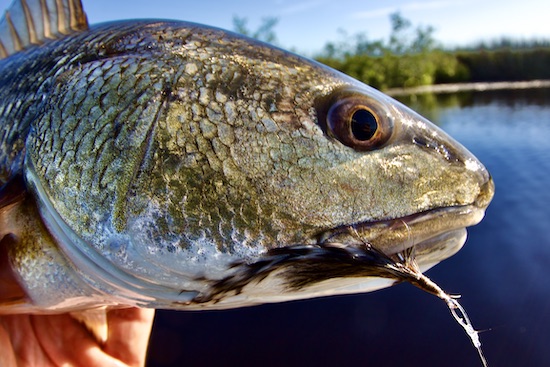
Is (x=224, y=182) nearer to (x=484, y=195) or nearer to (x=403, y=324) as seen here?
(x=484, y=195)

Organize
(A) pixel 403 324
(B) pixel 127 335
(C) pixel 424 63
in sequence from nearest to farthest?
(B) pixel 127 335 < (A) pixel 403 324 < (C) pixel 424 63

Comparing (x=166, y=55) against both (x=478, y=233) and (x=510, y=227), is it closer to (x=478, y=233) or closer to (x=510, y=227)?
(x=478, y=233)

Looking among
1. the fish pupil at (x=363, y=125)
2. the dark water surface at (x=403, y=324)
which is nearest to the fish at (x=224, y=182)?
the fish pupil at (x=363, y=125)

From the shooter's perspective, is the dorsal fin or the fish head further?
the dorsal fin

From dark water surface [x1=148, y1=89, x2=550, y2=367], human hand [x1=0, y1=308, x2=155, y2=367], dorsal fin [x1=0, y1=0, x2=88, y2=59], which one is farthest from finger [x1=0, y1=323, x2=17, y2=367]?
dark water surface [x1=148, y1=89, x2=550, y2=367]

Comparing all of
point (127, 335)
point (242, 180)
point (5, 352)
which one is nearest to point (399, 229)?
point (242, 180)

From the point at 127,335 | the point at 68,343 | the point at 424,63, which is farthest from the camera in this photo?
the point at 424,63

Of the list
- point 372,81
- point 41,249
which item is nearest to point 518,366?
point 41,249

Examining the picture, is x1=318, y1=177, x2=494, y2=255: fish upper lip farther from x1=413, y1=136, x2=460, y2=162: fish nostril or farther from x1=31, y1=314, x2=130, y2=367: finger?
x1=31, y1=314, x2=130, y2=367: finger
